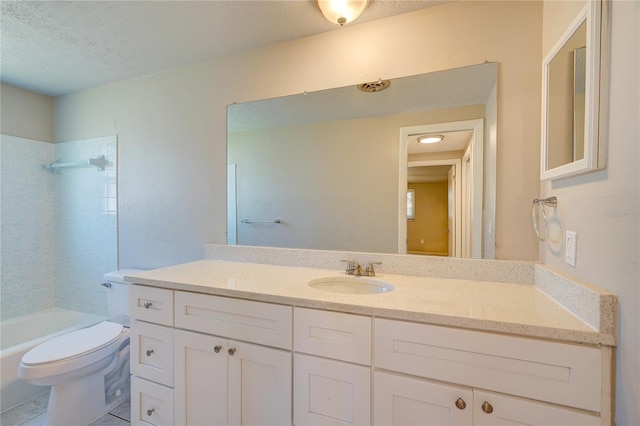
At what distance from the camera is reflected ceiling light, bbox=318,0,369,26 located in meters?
1.23

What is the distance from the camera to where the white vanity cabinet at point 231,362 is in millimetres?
1095

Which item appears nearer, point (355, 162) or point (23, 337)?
point (355, 162)

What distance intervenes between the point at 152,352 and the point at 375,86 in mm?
1779

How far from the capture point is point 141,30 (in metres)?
1.55

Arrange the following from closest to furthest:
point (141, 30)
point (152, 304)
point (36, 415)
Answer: point (152, 304) → point (141, 30) → point (36, 415)

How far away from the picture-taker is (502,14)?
4.14 feet

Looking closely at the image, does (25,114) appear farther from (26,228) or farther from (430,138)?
(430,138)

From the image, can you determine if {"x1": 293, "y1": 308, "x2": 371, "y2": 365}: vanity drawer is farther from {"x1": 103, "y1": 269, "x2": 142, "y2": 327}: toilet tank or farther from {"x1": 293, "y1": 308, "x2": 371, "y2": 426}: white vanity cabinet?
{"x1": 103, "y1": 269, "x2": 142, "y2": 327}: toilet tank

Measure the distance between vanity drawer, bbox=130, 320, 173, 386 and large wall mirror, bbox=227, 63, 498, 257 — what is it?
658mm

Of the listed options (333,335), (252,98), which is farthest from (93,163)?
(333,335)

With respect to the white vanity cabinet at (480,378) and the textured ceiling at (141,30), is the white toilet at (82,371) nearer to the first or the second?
the white vanity cabinet at (480,378)

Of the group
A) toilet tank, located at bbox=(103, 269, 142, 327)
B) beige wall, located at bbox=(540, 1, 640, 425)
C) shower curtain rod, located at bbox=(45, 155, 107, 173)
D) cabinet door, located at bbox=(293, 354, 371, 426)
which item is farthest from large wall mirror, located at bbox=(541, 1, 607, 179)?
shower curtain rod, located at bbox=(45, 155, 107, 173)

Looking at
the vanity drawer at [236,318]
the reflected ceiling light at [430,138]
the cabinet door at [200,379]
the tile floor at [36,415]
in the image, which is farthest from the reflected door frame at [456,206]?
the tile floor at [36,415]

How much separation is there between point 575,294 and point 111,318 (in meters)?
2.71
